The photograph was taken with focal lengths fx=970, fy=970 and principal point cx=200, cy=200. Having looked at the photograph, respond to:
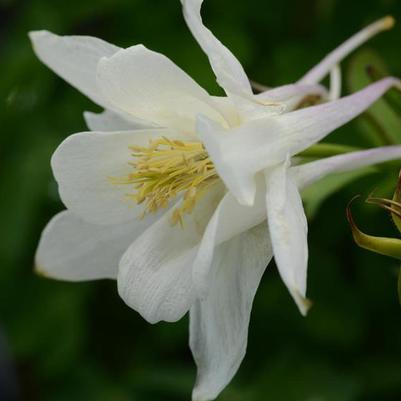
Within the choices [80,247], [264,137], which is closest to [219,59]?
[264,137]

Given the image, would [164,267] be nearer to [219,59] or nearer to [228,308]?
[228,308]

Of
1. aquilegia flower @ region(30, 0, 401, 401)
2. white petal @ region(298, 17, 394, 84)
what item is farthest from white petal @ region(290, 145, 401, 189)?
white petal @ region(298, 17, 394, 84)

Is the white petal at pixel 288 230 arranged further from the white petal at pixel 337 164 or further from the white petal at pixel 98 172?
the white petal at pixel 98 172

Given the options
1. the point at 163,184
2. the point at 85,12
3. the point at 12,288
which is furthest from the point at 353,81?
the point at 12,288

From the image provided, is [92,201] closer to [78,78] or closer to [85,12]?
[78,78]

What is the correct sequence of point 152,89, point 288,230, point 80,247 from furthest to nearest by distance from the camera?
point 80,247 < point 152,89 < point 288,230

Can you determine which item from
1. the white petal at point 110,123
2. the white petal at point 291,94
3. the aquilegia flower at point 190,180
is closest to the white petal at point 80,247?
the aquilegia flower at point 190,180
